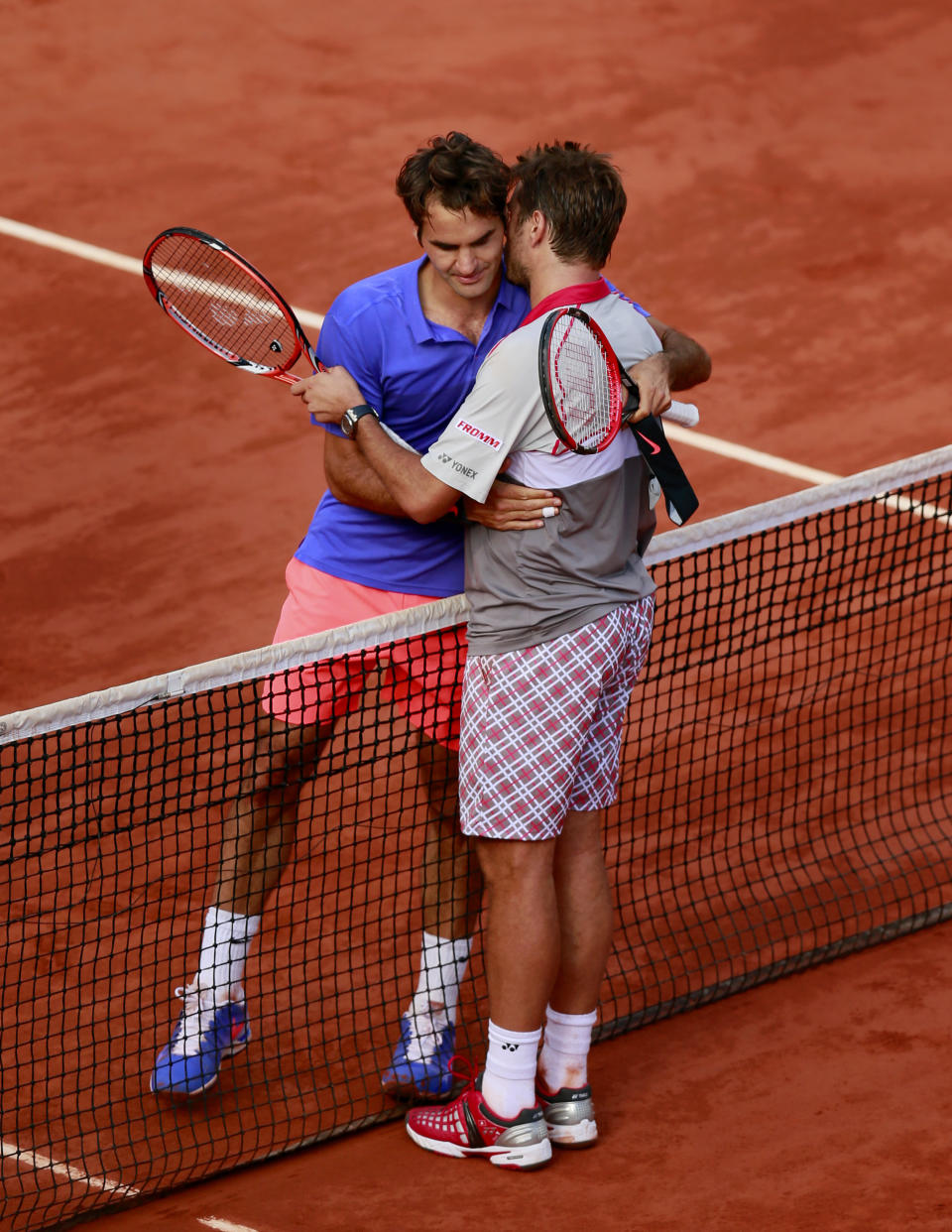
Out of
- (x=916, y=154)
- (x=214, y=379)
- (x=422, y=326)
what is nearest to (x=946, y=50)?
(x=916, y=154)

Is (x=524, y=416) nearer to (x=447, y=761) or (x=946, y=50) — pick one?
(x=447, y=761)

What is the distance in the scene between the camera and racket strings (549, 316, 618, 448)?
3.22m

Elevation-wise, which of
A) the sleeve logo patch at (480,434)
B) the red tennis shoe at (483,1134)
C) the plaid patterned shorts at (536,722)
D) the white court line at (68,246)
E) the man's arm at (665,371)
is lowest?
the red tennis shoe at (483,1134)

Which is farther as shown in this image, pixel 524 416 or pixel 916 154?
pixel 916 154

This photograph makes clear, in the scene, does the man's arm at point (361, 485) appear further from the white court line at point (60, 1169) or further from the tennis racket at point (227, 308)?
the white court line at point (60, 1169)

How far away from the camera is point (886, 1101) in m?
3.77

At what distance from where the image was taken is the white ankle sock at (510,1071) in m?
3.54

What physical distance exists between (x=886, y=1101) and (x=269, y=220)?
6.62 meters

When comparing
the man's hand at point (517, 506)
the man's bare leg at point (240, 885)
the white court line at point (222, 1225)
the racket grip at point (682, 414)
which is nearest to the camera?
the man's hand at point (517, 506)

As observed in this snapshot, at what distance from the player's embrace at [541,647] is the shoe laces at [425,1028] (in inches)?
12.2

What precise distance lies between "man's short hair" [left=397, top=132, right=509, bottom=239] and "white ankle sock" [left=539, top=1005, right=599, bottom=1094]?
1.76 metres

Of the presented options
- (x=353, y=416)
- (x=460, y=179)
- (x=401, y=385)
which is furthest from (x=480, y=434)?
(x=460, y=179)

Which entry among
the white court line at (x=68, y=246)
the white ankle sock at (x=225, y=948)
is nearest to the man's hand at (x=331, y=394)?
the white ankle sock at (x=225, y=948)

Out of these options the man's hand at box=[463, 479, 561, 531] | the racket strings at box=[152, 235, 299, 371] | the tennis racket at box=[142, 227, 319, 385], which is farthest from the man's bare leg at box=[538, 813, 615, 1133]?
the racket strings at box=[152, 235, 299, 371]
